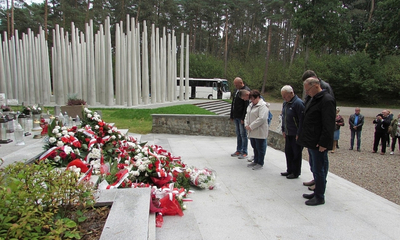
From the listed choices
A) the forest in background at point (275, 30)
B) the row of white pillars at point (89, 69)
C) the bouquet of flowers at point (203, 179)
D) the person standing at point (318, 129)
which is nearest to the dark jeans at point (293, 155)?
the person standing at point (318, 129)

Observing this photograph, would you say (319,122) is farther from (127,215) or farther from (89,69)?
(89,69)

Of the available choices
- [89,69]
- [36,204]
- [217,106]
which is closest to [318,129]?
[36,204]

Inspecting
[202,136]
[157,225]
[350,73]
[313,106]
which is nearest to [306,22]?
[350,73]

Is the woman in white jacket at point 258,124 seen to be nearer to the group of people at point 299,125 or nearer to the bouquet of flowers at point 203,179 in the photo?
the group of people at point 299,125

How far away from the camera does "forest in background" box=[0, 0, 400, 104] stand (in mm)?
25469

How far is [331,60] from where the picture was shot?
3322 centimetres

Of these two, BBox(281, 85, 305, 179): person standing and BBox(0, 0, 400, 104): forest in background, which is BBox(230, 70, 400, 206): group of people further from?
BBox(0, 0, 400, 104): forest in background

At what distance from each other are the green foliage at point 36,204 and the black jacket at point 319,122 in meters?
2.91

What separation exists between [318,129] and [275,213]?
1287 millimetres

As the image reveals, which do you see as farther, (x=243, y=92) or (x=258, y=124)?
(x=243, y=92)

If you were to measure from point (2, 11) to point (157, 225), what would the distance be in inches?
1511

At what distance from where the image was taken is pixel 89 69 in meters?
18.5

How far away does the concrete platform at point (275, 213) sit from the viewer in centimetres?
311

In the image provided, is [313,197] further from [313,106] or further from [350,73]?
[350,73]
